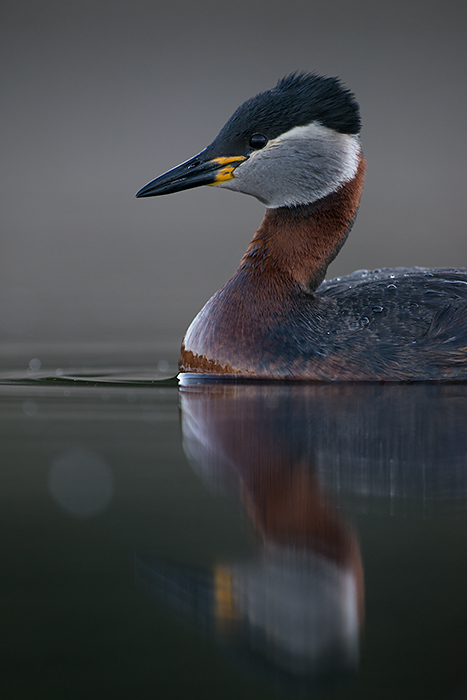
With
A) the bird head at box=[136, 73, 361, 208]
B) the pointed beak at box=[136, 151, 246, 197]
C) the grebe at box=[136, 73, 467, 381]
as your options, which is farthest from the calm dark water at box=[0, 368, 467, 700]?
the bird head at box=[136, 73, 361, 208]

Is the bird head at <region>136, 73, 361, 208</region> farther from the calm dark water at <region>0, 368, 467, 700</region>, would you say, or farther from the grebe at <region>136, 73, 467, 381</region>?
the calm dark water at <region>0, 368, 467, 700</region>

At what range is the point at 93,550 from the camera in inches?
77.3

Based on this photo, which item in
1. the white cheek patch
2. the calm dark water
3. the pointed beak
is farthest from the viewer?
the white cheek patch

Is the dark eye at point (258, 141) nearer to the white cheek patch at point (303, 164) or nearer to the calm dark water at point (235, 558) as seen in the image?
the white cheek patch at point (303, 164)

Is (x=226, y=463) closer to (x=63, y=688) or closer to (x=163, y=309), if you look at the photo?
(x=63, y=688)

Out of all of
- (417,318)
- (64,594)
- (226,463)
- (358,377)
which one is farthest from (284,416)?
(64,594)

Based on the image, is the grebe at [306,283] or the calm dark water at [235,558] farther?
the grebe at [306,283]

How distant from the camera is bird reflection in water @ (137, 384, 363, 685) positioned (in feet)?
4.84

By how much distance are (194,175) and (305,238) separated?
0.87 m

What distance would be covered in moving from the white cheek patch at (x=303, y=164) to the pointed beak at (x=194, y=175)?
78mm

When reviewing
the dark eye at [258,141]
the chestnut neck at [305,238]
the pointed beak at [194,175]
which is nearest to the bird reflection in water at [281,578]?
the chestnut neck at [305,238]

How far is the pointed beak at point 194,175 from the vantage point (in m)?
5.12

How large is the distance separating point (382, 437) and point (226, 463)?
2.61ft

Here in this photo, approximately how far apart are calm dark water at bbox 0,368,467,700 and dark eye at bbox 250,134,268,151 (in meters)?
2.44
